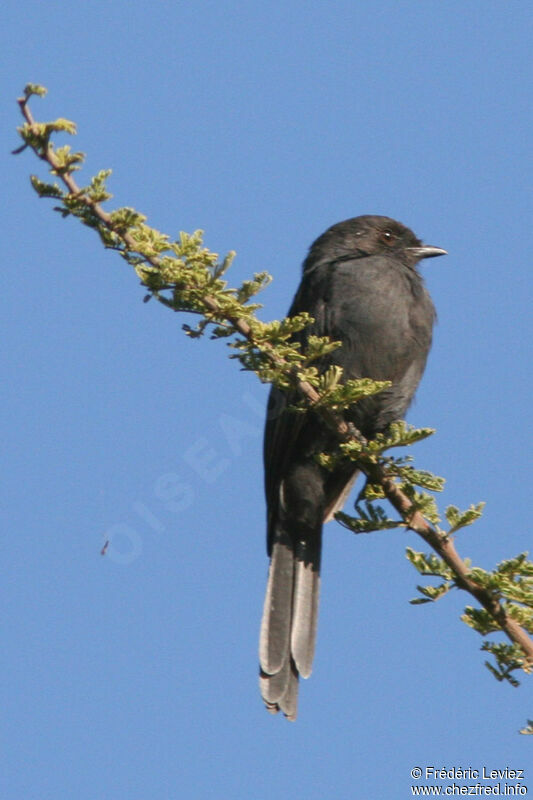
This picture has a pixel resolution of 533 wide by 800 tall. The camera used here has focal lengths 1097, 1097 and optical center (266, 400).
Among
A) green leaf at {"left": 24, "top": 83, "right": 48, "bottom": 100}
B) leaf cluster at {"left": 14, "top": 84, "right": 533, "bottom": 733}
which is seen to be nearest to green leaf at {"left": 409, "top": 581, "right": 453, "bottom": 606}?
leaf cluster at {"left": 14, "top": 84, "right": 533, "bottom": 733}

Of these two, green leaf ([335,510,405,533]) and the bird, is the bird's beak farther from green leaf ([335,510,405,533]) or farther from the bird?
green leaf ([335,510,405,533])

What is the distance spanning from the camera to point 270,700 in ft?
18.2

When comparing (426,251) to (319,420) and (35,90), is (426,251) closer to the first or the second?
(319,420)

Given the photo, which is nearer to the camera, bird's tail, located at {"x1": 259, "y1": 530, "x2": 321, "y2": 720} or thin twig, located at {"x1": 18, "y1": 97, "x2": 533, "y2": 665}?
thin twig, located at {"x1": 18, "y1": 97, "x2": 533, "y2": 665}

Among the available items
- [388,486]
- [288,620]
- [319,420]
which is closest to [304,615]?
[288,620]

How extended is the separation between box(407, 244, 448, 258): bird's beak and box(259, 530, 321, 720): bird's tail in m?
1.92

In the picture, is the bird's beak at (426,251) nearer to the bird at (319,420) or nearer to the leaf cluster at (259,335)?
the bird at (319,420)

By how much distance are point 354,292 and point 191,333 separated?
214 centimetres

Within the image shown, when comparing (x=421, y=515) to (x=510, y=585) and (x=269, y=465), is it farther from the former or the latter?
(x=269, y=465)

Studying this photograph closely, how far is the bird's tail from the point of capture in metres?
5.61

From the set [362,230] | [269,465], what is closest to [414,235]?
[362,230]

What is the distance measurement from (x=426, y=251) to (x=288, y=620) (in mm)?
2505

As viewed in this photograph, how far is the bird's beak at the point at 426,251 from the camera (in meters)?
6.89

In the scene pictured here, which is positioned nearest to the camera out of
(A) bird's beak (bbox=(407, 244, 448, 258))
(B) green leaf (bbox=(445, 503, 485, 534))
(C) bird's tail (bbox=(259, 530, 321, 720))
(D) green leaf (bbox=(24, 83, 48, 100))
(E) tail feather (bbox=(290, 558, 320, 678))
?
(D) green leaf (bbox=(24, 83, 48, 100))
